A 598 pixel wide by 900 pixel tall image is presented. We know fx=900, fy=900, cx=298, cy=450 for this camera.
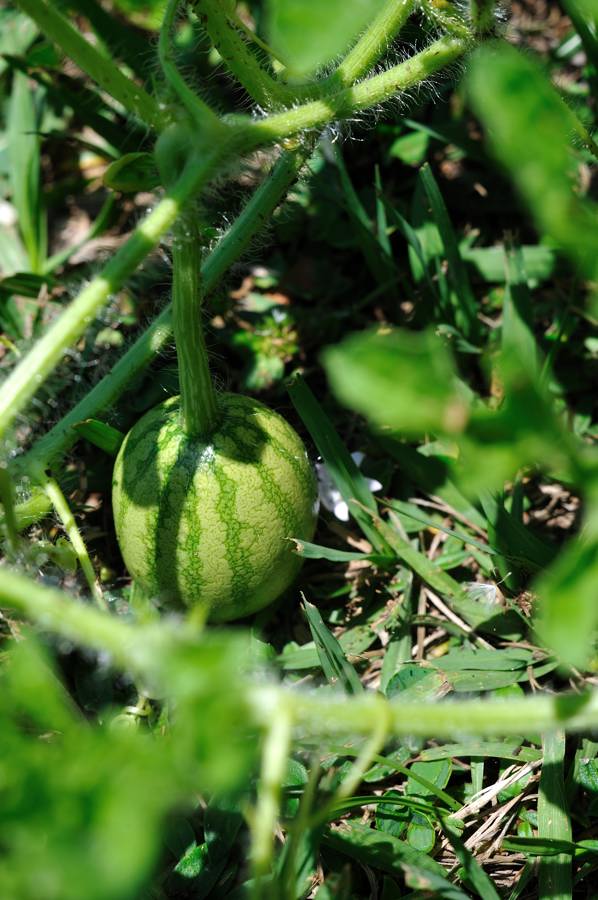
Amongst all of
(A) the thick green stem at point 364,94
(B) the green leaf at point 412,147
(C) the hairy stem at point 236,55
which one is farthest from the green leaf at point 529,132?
(B) the green leaf at point 412,147

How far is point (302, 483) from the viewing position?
7.25ft

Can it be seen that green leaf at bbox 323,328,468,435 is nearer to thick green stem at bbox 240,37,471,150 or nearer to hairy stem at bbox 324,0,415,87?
thick green stem at bbox 240,37,471,150

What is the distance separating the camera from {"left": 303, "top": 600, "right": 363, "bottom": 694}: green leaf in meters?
2.07

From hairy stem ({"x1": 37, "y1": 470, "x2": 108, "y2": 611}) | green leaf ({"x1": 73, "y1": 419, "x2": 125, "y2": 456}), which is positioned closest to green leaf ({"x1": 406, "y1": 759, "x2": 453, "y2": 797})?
hairy stem ({"x1": 37, "y1": 470, "x2": 108, "y2": 611})

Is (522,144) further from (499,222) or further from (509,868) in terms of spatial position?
(499,222)

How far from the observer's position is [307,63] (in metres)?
1.12

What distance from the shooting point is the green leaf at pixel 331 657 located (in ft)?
6.80

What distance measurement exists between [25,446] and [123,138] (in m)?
1.15

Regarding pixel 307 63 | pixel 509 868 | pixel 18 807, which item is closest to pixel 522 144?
pixel 307 63

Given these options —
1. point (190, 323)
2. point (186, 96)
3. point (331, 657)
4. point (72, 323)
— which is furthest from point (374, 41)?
point (331, 657)

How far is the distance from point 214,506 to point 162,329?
52 centimetres

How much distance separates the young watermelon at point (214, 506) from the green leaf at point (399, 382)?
1.09m

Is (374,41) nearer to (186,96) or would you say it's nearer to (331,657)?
(186,96)

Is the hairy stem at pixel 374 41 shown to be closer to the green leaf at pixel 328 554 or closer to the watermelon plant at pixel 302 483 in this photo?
the watermelon plant at pixel 302 483
